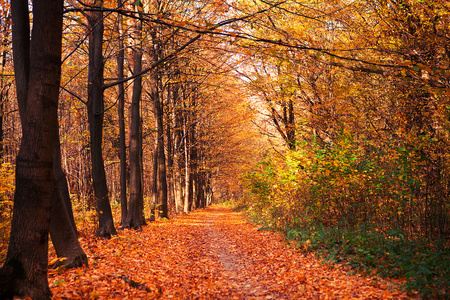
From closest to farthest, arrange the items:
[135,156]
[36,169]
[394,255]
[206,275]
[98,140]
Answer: [36,169], [394,255], [206,275], [98,140], [135,156]

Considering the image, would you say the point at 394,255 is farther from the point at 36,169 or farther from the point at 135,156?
the point at 135,156

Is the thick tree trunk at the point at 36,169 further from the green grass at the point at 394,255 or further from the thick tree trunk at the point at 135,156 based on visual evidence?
the thick tree trunk at the point at 135,156

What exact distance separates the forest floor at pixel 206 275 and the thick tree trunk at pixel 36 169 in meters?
0.61

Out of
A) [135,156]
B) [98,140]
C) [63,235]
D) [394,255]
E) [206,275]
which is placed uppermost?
[98,140]

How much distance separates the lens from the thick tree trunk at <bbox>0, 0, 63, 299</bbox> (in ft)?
13.1

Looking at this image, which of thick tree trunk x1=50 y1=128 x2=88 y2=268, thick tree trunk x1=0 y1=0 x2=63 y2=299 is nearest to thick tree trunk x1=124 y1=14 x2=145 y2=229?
thick tree trunk x1=50 y1=128 x2=88 y2=268

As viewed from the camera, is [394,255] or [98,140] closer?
[394,255]

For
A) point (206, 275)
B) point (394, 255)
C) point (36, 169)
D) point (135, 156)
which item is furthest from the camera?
point (135, 156)

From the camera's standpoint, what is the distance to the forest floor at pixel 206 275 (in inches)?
195

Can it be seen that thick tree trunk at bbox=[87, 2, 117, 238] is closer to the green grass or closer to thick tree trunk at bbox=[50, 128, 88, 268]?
thick tree trunk at bbox=[50, 128, 88, 268]

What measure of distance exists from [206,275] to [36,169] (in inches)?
161

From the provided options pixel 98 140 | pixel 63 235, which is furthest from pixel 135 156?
pixel 63 235

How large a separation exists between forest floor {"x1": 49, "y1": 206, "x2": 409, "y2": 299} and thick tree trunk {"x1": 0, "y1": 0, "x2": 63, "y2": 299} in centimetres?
61

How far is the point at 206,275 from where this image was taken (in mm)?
6625
